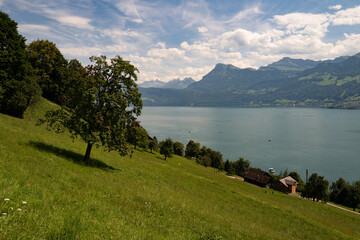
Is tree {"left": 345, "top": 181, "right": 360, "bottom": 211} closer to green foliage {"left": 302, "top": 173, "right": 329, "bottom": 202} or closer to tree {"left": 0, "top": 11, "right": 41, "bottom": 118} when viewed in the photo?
green foliage {"left": 302, "top": 173, "right": 329, "bottom": 202}

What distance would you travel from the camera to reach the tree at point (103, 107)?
1962 cm

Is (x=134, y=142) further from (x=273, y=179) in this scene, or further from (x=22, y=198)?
(x=22, y=198)

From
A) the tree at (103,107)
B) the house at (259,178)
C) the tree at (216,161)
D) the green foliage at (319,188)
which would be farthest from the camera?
the tree at (216,161)

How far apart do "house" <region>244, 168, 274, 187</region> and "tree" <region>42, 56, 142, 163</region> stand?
275ft

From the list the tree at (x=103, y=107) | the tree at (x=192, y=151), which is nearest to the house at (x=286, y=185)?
the tree at (x=192, y=151)

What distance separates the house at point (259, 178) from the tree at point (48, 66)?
8408 centimetres

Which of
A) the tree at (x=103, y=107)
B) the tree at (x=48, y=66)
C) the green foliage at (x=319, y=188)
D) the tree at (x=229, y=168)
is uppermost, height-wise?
the tree at (x=48, y=66)

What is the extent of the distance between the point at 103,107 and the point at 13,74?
28156mm

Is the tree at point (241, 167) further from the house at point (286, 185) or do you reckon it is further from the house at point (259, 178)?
the house at point (286, 185)

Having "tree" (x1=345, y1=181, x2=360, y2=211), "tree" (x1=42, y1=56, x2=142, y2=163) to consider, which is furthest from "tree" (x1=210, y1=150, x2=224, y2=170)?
"tree" (x1=42, y1=56, x2=142, y2=163)

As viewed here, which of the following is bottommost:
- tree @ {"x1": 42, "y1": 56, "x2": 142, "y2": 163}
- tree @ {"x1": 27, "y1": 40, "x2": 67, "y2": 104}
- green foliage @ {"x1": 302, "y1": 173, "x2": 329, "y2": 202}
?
green foliage @ {"x1": 302, "y1": 173, "x2": 329, "y2": 202}

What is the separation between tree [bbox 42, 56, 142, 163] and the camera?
1962 cm

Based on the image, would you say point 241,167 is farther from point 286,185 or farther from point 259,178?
point 286,185

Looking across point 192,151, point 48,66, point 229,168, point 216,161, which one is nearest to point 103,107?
point 48,66
